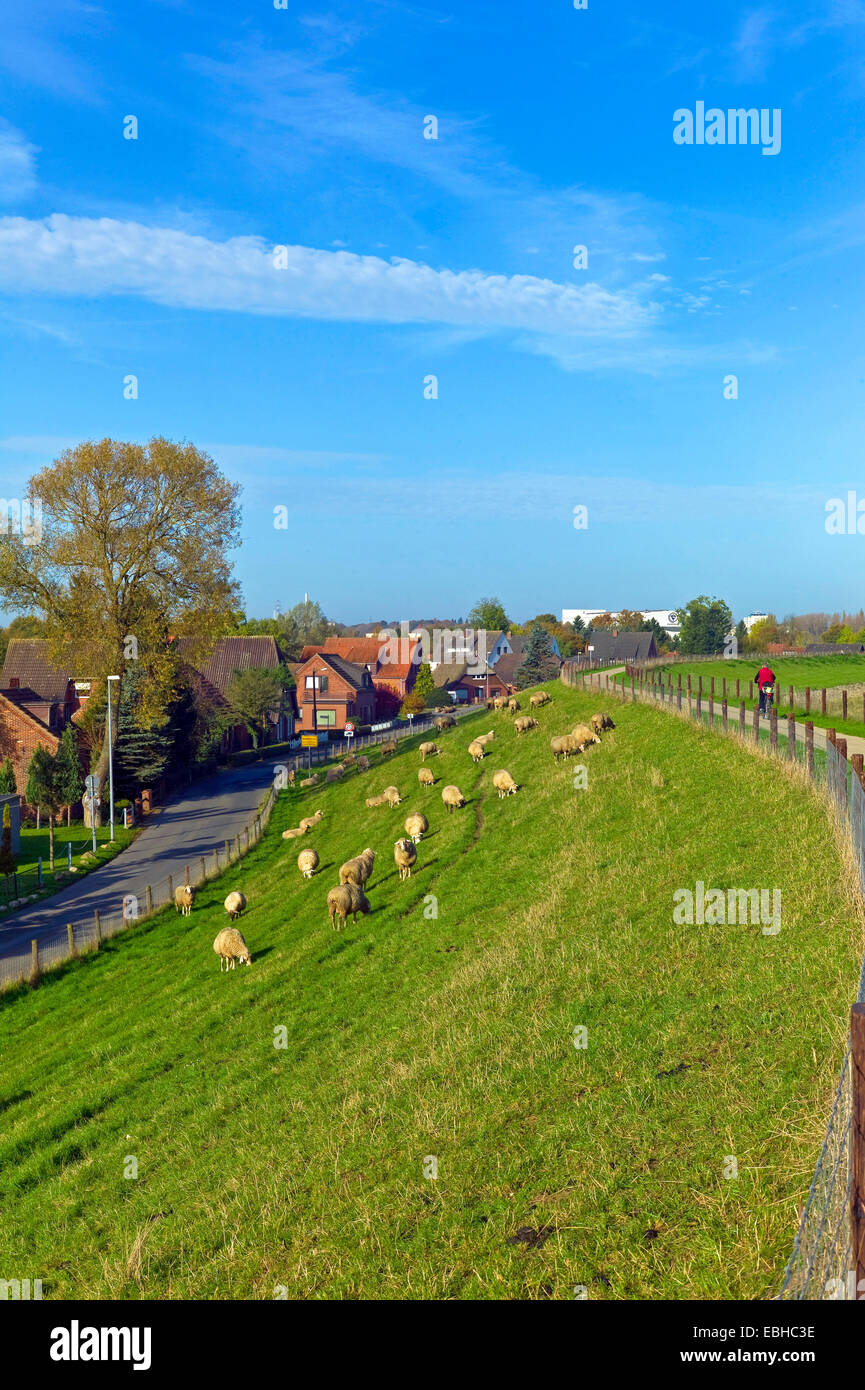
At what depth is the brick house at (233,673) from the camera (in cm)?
7506

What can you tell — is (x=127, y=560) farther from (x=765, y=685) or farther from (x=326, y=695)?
(x=326, y=695)

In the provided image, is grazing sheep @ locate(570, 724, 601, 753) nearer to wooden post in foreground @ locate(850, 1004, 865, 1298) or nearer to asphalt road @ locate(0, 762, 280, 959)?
asphalt road @ locate(0, 762, 280, 959)

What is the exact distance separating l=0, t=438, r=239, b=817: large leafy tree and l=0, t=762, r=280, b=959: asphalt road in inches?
241

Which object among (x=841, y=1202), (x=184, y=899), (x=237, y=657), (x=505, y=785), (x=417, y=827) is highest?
(x=237, y=657)

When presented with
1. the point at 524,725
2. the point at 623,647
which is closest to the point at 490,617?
the point at 623,647

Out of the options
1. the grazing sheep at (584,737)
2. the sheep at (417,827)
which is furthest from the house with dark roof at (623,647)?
the sheep at (417,827)

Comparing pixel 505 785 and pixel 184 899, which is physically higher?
pixel 505 785

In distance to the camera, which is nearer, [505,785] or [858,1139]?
[858,1139]

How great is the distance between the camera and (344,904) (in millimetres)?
22062

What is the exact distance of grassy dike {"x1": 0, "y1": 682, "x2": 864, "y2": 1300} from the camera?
8000 mm

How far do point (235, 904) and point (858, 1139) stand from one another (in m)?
25.3

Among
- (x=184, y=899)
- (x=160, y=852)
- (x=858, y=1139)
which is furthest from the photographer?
(x=160, y=852)

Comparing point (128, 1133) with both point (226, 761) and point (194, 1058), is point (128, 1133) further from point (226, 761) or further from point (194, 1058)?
point (226, 761)

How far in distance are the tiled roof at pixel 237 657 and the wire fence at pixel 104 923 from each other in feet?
153
